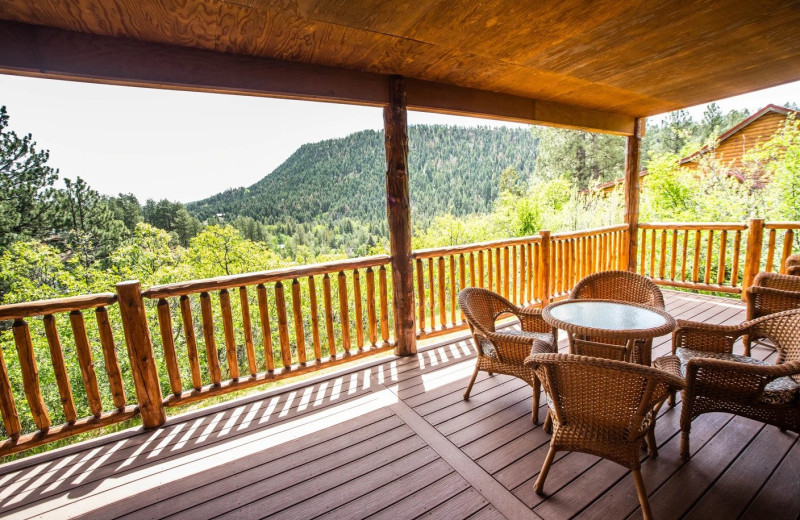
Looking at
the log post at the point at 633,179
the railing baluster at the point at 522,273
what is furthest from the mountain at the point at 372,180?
the railing baluster at the point at 522,273

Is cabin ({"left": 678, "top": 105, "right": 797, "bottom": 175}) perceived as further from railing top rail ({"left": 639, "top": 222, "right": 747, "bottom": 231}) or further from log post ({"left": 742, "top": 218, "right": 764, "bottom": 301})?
log post ({"left": 742, "top": 218, "right": 764, "bottom": 301})

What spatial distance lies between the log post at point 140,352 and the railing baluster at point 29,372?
1.55 feet

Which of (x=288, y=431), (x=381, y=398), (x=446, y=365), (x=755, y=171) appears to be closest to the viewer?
(x=288, y=431)

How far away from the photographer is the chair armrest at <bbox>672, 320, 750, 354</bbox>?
219cm

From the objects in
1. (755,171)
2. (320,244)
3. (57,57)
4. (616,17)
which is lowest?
(320,244)

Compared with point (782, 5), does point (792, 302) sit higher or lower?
lower

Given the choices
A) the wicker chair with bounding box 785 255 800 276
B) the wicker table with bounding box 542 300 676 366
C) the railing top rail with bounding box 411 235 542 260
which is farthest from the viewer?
the railing top rail with bounding box 411 235 542 260

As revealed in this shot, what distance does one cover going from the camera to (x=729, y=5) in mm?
2197

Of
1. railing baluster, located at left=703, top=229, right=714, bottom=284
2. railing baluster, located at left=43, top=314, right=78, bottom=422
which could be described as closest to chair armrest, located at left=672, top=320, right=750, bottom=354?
railing baluster, located at left=703, top=229, right=714, bottom=284

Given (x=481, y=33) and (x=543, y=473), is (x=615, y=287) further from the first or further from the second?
(x=481, y=33)

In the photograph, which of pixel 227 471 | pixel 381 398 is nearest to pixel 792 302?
pixel 381 398

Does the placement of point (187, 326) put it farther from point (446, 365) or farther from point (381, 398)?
point (446, 365)

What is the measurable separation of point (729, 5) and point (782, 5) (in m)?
0.39

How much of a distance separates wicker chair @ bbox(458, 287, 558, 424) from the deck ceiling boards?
5.96 ft
